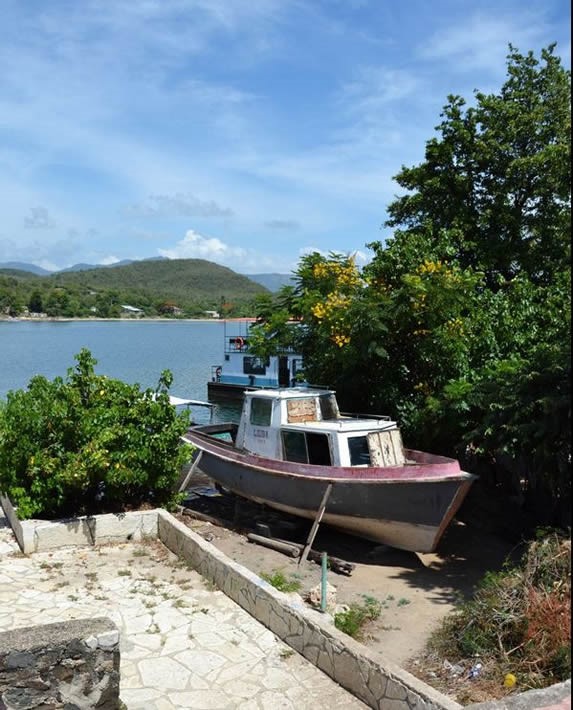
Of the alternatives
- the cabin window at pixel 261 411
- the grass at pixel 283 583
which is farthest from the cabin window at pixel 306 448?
the grass at pixel 283 583

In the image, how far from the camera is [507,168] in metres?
16.6

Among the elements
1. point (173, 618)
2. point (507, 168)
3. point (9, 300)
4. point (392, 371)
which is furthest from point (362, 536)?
point (9, 300)

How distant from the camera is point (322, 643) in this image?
683cm

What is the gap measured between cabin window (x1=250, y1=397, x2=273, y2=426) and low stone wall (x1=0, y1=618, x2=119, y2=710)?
7.72 m

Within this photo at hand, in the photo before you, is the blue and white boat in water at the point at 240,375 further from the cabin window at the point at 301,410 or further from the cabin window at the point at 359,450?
the cabin window at the point at 359,450

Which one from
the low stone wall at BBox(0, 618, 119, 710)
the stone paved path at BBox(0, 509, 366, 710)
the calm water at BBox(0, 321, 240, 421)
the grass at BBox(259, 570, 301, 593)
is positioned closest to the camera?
the low stone wall at BBox(0, 618, 119, 710)

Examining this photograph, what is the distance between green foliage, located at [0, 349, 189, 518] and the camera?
10531 millimetres

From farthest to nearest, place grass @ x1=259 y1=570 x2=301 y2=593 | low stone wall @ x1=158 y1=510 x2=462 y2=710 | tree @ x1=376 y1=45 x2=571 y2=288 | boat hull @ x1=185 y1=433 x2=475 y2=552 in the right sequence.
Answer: tree @ x1=376 y1=45 x2=571 y2=288
boat hull @ x1=185 y1=433 x2=475 y2=552
grass @ x1=259 y1=570 x2=301 y2=593
low stone wall @ x1=158 y1=510 x2=462 y2=710

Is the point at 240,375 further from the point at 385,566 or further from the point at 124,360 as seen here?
the point at 385,566

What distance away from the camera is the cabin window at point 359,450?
11.8 m

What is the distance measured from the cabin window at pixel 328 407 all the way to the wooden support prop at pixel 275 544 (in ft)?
8.58

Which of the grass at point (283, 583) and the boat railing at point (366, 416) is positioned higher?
the boat railing at point (366, 416)

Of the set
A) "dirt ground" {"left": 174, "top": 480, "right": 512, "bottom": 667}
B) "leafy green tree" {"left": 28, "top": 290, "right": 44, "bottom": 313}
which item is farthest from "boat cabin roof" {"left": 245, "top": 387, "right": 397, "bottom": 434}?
"leafy green tree" {"left": 28, "top": 290, "right": 44, "bottom": 313}

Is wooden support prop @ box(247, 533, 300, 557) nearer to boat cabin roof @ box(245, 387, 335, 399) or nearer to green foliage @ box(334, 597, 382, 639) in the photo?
green foliage @ box(334, 597, 382, 639)
